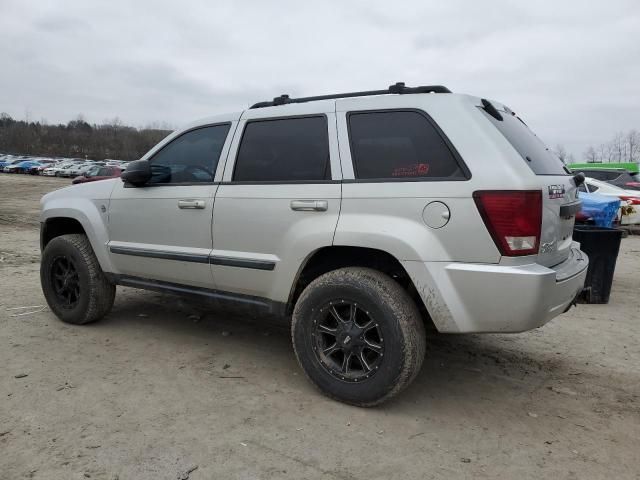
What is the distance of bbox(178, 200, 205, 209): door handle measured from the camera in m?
3.83

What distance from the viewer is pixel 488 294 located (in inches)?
110

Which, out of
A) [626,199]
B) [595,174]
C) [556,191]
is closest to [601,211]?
[626,199]

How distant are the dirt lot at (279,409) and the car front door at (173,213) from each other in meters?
0.69

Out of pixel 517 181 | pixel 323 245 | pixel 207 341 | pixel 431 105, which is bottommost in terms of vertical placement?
pixel 207 341

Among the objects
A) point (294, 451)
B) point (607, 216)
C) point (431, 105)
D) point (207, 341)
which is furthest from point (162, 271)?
point (607, 216)

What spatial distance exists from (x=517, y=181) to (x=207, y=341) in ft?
9.48

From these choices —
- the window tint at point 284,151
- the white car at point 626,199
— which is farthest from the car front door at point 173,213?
the white car at point 626,199

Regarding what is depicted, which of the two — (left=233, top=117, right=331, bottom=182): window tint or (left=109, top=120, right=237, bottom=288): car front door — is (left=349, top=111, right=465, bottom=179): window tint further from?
(left=109, top=120, right=237, bottom=288): car front door

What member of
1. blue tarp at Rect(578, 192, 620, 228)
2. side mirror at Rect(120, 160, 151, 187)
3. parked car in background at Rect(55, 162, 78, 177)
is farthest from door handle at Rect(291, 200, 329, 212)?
parked car in background at Rect(55, 162, 78, 177)

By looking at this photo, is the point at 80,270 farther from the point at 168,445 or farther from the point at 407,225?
the point at 407,225

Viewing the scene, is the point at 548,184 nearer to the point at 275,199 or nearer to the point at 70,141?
the point at 275,199

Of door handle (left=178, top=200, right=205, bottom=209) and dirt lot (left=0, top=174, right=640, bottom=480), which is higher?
door handle (left=178, top=200, right=205, bottom=209)

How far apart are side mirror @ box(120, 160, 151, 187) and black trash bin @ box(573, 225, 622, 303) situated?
4.79 meters

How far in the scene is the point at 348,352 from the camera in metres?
3.20
